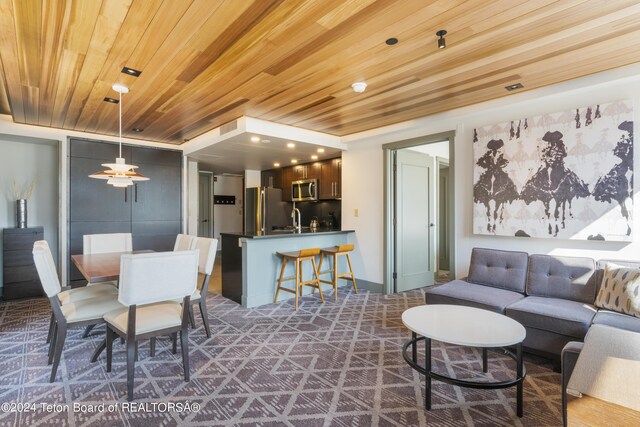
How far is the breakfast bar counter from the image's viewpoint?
4172 mm

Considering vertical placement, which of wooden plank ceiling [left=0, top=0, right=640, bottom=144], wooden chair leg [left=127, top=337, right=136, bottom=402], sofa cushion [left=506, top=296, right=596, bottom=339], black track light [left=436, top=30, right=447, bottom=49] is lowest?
wooden chair leg [left=127, top=337, right=136, bottom=402]

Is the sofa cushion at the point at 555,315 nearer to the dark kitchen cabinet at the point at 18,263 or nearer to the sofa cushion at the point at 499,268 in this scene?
the sofa cushion at the point at 499,268

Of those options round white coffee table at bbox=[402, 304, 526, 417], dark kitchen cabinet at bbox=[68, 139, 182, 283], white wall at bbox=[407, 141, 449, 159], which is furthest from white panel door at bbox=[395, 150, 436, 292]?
dark kitchen cabinet at bbox=[68, 139, 182, 283]

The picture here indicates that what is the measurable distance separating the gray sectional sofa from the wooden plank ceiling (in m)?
1.72

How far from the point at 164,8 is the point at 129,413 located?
246 cm

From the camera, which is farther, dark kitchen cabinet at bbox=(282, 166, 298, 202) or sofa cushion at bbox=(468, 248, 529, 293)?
dark kitchen cabinet at bbox=(282, 166, 298, 202)

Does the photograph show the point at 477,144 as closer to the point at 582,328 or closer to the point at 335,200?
the point at 582,328

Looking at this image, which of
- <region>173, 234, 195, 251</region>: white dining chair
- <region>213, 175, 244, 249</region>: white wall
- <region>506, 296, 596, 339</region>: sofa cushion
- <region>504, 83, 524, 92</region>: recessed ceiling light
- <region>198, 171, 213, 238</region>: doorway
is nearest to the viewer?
<region>506, 296, 596, 339</region>: sofa cushion

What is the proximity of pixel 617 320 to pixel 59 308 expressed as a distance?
4.00m

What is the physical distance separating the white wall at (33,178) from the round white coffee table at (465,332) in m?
5.45

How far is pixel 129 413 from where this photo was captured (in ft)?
6.52

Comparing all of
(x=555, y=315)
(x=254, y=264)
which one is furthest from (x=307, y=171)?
(x=555, y=315)

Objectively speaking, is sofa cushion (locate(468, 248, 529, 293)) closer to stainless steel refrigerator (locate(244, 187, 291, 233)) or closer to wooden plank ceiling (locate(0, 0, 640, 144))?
wooden plank ceiling (locate(0, 0, 640, 144))

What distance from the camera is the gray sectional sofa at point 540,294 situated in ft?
7.96
